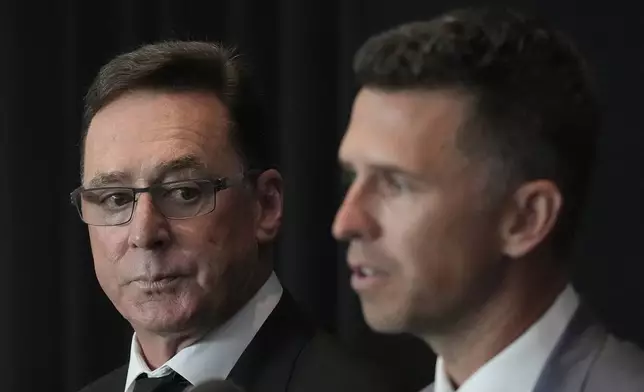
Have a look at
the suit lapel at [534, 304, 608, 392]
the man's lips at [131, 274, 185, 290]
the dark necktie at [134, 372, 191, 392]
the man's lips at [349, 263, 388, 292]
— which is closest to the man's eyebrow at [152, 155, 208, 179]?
the man's lips at [131, 274, 185, 290]

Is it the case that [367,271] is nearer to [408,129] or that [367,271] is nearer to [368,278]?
[368,278]

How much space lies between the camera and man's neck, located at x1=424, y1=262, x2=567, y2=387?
0.72 metres

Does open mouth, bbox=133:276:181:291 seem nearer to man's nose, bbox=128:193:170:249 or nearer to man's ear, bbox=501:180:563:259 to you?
man's nose, bbox=128:193:170:249

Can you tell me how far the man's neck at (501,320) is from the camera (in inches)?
28.2

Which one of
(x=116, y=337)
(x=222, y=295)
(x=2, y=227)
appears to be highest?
(x=222, y=295)

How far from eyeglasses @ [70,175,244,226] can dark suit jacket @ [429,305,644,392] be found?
0.42m

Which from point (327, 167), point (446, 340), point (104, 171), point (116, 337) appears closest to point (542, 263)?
point (446, 340)

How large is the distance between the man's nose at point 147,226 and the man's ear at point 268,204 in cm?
12

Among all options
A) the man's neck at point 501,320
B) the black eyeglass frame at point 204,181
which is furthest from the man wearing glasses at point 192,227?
the man's neck at point 501,320

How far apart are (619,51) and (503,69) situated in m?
0.49

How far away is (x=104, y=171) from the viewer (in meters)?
1.00

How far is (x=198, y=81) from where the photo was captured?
103cm

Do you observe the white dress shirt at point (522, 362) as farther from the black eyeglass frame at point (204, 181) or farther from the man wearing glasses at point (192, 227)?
the black eyeglass frame at point (204, 181)

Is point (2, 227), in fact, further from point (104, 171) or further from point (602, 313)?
point (602, 313)
